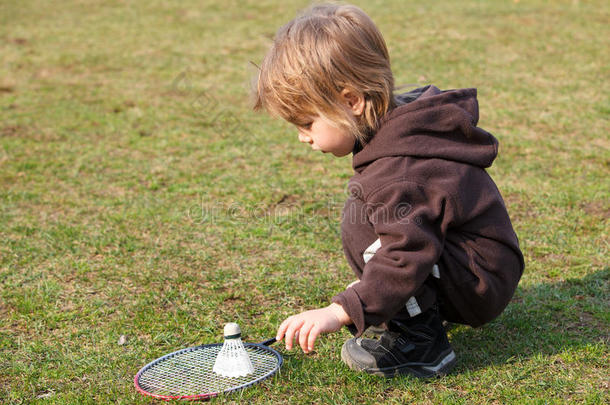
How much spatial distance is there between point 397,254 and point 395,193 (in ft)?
0.72

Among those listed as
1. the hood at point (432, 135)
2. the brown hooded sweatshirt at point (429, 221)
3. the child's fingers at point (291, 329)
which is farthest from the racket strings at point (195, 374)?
the hood at point (432, 135)

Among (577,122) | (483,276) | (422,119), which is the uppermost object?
(422,119)

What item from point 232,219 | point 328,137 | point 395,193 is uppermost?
A: point 328,137

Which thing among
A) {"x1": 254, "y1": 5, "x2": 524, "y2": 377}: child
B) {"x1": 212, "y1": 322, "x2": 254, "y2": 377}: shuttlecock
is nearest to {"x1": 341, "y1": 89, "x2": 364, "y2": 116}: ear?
{"x1": 254, "y1": 5, "x2": 524, "y2": 377}: child

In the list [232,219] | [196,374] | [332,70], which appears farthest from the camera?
[232,219]

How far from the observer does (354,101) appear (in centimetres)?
257

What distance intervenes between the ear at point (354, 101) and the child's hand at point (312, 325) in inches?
30.2

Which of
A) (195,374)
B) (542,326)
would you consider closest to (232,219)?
(195,374)

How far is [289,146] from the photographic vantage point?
6059 millimetres

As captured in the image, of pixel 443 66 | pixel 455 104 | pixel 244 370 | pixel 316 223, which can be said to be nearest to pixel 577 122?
pixel 443 66

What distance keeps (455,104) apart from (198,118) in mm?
4888

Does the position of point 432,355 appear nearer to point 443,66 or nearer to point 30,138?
point 30,138

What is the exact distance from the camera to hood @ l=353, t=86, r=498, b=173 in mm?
2461

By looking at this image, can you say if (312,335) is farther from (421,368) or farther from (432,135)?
(432,135)
